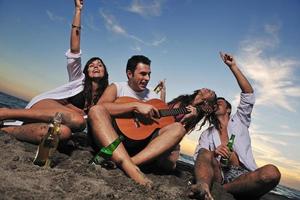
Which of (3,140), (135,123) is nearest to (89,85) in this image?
(135,123)

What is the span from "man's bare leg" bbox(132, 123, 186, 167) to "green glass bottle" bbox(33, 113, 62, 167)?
1050mm

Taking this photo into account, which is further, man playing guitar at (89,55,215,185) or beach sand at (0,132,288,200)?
man playing guitar at (89,55,215,185)

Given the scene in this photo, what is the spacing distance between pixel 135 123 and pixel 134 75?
37.0 inches

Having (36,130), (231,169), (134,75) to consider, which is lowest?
(231,169)

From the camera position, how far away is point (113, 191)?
3.12 metres

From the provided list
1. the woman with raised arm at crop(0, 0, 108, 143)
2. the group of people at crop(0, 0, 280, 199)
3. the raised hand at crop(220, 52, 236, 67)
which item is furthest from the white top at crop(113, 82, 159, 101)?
the raised hand at crop(220, 52, 236, 67)

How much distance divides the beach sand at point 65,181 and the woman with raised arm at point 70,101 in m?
0.26

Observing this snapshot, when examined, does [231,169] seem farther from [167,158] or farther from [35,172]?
[35,172]

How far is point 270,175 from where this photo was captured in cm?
401

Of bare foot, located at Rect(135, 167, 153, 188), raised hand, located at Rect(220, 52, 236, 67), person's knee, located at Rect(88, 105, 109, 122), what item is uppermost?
raised hand, located at Rect(220, 52, 236, 67)

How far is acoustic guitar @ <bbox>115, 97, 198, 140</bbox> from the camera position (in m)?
4.35

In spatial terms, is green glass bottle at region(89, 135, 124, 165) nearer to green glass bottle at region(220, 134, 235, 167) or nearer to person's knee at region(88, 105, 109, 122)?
person's knee at region(88, 105, 109, 122)

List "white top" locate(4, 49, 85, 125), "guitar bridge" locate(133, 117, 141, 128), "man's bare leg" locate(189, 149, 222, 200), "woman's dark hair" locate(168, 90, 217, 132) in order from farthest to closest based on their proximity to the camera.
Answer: "woman's dark hair" locate(168, 90, 217, 132) < "white top" locate(4, 49, 85, 125) < "guitar bridge" locate(133, 117, 141, 128) < "man's bare leg" locate(189, 149, 222, 200)

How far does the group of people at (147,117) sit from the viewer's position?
4.04 m
